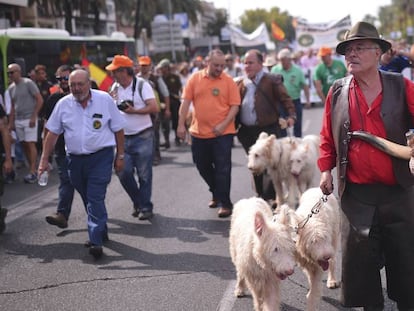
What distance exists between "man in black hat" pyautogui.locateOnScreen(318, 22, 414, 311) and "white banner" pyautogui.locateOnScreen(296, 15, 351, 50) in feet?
69.9

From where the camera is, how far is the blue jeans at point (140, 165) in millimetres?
7590

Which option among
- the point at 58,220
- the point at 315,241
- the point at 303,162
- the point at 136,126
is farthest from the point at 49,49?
the point at 315,241

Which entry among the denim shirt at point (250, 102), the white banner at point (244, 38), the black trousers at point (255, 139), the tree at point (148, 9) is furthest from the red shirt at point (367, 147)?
the tree at point (148, 9)

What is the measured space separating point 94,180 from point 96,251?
75 centimetres

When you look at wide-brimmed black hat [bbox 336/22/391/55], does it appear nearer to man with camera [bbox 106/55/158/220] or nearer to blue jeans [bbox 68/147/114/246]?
blue jeans [bbox 68/147/114/246]

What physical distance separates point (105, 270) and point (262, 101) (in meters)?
3.11

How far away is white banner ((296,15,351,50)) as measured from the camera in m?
24.7

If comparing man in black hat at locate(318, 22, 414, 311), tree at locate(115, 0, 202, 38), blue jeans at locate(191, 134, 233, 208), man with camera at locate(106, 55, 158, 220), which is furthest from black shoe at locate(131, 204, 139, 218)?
tree at locate(115, 0, 202, 38)

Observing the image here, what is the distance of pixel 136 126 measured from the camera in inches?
298

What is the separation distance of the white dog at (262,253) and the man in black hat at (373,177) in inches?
16.1

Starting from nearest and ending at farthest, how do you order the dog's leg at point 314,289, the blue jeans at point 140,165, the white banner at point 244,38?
the dog's leg at point 314,289, the blue jeans at point 140,165, the white banner at point 244,38

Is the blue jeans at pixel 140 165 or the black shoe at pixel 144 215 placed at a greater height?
the blue jeans at pixel 140 165

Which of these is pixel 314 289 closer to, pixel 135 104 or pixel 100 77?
pixel 135 104

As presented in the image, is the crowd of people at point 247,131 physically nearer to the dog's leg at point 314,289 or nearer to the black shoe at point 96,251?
the black shoe at point 96,251
